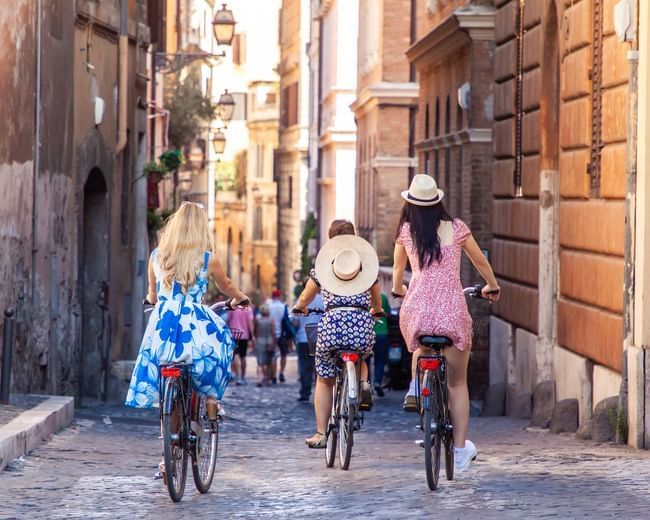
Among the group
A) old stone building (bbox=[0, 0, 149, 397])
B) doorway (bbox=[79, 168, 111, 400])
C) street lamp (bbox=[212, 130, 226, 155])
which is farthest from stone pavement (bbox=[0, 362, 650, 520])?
street lamp (bbox=[212, 130, 226, 155])

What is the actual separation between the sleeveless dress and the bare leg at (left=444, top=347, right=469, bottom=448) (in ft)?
0.22

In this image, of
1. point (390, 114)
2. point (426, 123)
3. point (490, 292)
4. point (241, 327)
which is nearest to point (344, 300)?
point (490, 292)

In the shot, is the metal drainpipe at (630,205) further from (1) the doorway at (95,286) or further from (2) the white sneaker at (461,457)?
(1) the doorway at (95,286)

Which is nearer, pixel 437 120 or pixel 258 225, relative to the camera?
pixel 437 120

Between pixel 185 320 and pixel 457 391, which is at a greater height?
pixel 185 320

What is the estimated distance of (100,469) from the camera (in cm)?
1105

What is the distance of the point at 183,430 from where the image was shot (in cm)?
961

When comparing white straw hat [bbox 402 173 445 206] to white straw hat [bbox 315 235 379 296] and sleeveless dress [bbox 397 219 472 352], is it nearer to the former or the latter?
sleeveless dress [bbox 397 219 472 352]

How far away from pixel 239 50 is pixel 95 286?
66.0 meters

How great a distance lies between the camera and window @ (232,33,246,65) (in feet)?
283

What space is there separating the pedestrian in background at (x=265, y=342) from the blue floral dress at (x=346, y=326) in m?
18.5

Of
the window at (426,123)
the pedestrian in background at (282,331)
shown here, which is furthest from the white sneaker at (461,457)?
the window at (426,123)

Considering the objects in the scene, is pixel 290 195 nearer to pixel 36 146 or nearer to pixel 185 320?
pixel 36 146

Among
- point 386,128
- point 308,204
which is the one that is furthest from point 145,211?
point 308,204
